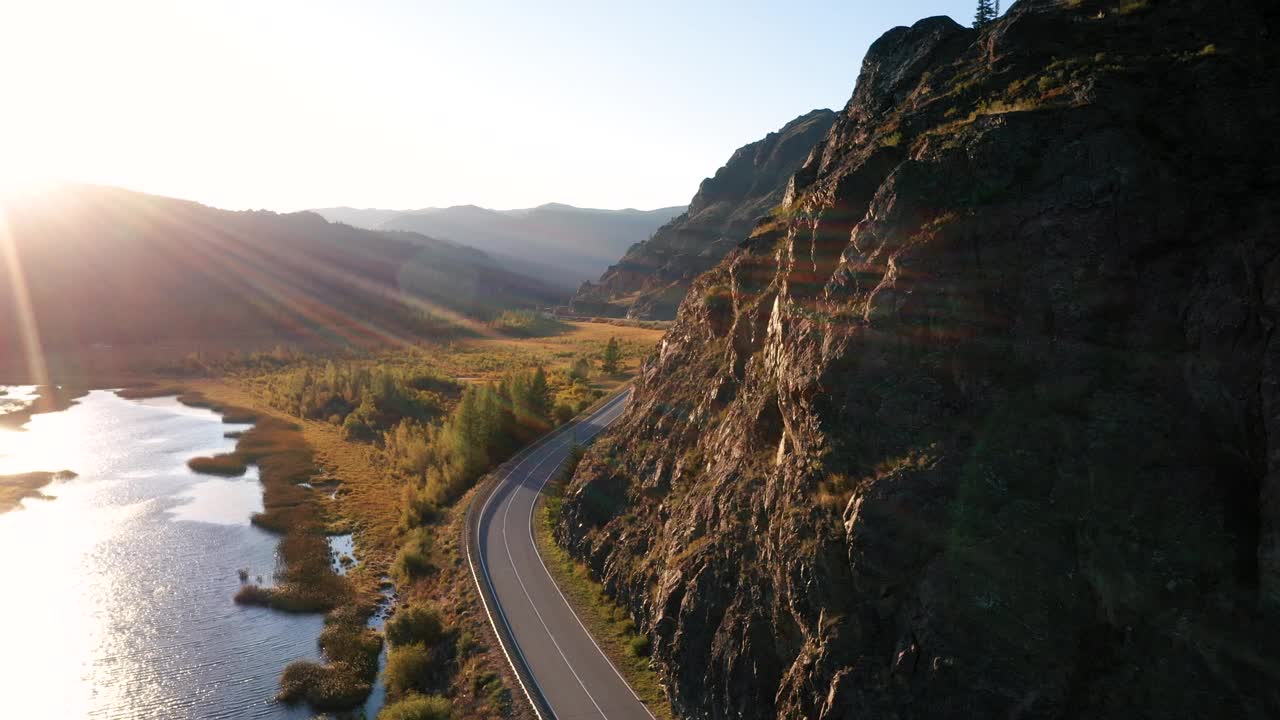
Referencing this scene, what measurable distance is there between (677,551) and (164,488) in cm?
6103

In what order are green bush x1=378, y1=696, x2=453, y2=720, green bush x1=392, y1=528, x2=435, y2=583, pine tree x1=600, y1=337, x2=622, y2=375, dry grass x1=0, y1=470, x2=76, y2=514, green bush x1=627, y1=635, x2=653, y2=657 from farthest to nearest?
pine tree x1=600, y1=337, x2=622, y2=375 < dry grass x1=0, y1=470, x2=76, y2=514 < green bush x1=392, y1=528, x2=435, y2=583 < green bush x1=627, y1=635, x2=653, y2=657 < green bush x1=378, y1=696, x2=453, y2=720

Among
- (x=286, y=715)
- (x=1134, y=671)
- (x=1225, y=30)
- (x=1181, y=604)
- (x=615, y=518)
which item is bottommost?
(x=286, y=715)

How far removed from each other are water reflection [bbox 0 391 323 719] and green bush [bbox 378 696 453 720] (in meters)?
6.27

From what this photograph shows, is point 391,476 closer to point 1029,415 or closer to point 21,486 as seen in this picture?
point 21,486

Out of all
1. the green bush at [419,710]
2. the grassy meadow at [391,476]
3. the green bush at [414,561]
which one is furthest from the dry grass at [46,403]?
the green bush at [419,710]

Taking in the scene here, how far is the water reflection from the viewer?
34.7m

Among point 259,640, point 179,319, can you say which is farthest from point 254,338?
point 259,640

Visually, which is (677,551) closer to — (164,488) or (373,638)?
(373,638)

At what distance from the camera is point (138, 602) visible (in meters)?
43.5

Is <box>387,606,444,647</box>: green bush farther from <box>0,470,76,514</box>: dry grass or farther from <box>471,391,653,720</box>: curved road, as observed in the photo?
<box>0,470,76,514</box>: dry grass

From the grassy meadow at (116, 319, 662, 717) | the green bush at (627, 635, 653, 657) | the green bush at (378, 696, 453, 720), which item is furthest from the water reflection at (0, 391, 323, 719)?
the green bush at (627, 635, 653, 657)

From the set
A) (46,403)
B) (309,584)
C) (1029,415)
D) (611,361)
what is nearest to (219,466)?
(309,584)

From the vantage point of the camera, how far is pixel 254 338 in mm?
185375

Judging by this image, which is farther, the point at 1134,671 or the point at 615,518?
the point at 615,518
